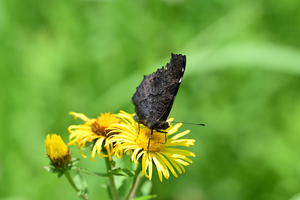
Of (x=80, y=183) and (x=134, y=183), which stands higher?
(x=80, y=183)

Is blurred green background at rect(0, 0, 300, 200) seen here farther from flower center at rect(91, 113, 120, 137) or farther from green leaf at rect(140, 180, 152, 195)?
flower center at rect(91, 113, 120, 137)

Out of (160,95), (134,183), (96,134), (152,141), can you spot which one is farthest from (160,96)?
(134,183)

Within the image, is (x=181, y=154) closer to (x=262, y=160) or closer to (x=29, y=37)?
(x=262, y=160)

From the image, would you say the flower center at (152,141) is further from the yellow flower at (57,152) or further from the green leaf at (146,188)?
the yellow flower at (57,152)

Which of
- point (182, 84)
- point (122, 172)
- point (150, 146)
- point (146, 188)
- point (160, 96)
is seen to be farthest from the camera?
point (182, 84)

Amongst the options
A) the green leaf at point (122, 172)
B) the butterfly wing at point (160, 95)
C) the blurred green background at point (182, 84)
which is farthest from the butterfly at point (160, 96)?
the blurred green background at point (182, 84)

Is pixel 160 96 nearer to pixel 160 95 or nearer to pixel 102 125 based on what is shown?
pixel 160 95
